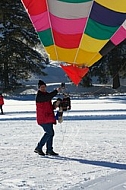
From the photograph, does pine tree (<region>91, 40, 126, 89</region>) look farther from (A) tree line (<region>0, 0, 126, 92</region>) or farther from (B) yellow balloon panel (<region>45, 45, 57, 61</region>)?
(B) yellow balloon panel (<region>45, 45, 57, 61</region>)

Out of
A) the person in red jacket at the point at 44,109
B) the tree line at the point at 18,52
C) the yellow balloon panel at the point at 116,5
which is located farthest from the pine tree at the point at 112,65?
the person in red jacket at the point at 44,109

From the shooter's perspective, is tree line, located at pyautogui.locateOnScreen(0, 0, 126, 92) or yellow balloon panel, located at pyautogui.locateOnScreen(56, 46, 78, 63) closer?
yellow balloon panel, located at pyautogui.locateOnScreen(56, 46, 78, 63)

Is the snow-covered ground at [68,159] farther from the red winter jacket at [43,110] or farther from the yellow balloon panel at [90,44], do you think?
the yellow balloon panel at [90,44]

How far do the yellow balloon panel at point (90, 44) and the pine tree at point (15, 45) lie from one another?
84.5 feet

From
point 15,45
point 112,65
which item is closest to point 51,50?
point 15,45

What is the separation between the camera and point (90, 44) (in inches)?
362

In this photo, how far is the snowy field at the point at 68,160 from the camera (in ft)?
22.1

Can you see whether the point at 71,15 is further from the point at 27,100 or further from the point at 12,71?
the point at 12,71

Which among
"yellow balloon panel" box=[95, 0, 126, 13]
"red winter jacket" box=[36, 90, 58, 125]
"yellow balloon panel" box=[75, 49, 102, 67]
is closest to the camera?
"yellow balloon panel" box=[95, 0, 126, 13]

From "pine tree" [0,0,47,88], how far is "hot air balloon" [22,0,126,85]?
83.7 ft

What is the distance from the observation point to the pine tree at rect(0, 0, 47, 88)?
35031 mm

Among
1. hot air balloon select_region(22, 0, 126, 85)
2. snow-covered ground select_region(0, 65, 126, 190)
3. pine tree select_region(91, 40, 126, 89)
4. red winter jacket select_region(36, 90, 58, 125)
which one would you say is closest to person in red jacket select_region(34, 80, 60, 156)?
red winter jacket select_region(36, 90, 58, 125)

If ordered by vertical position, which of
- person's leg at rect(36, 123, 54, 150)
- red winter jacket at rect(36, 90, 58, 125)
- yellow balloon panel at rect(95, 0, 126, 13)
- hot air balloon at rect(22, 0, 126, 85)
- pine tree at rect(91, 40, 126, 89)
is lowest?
person's leg at rect(36, 123, 54, 150)

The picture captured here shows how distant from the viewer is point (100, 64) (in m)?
37.3
